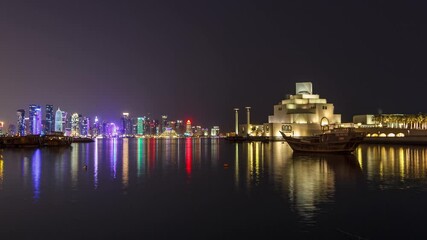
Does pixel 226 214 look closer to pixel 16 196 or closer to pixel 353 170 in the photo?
pixel 16 196

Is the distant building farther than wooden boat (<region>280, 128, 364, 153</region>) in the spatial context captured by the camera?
Yes

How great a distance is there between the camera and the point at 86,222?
47.4ft

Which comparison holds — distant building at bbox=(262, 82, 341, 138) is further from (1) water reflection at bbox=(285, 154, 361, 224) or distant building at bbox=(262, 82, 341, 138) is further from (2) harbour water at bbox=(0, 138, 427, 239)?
(2) harbour water at bbox=(0, 138, 427, 239)

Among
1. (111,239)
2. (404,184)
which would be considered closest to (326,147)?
(404,184)

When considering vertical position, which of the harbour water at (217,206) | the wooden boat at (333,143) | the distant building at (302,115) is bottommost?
the harbour water at (217,206)

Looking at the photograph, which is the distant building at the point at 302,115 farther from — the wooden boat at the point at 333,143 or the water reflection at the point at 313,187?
the water reflection at the point at 313,187

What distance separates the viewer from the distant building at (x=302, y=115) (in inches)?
4847

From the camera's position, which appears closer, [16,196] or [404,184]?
[16,196]

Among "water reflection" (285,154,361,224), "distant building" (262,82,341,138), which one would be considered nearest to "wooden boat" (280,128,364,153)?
"water reflection" (285,154,361,224)

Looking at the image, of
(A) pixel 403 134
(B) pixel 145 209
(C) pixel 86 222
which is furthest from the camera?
(A) pixel 403 134

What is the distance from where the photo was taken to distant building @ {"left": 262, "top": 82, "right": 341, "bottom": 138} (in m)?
123

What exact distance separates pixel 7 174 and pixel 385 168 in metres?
25.7

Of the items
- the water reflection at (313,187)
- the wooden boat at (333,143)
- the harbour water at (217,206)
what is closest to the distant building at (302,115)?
the wooden boat at (333,143)

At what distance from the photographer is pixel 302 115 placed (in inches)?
4909
